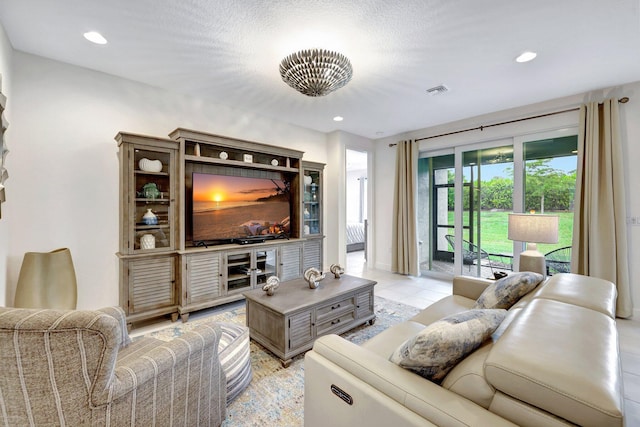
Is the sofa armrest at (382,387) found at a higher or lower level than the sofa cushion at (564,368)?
lower

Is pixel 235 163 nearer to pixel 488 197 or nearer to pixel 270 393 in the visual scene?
pixel 270 393

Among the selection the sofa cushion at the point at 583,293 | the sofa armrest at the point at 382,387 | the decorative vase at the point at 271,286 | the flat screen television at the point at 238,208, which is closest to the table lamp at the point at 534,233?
the sofa cushion at the point at 583,293

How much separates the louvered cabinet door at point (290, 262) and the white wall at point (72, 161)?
195 cm

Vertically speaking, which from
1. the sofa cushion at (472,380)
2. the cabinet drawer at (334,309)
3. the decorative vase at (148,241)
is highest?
the decorative vase at (148,241)

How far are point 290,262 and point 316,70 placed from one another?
2658 millimetres

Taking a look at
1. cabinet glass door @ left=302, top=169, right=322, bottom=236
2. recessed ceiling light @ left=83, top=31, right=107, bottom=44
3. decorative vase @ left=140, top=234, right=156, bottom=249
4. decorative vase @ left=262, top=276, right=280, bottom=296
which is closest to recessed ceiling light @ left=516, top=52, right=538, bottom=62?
cabinet glass door @ left=302, top=169, right=322, bottom=236

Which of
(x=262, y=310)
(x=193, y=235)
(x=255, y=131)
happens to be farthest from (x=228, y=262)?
(x=255, y=131)

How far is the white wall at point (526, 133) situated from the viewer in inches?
119

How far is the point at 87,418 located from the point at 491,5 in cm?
317

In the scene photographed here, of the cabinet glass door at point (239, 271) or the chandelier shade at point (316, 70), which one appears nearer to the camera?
the chandelier shade at point (316, 70)

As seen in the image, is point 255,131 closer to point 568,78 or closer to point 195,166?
point 195,166

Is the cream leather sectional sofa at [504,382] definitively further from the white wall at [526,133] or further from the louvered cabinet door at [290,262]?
the white wall at [526,133]

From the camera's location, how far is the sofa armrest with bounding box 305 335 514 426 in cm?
82

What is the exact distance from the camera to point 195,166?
133 inches
